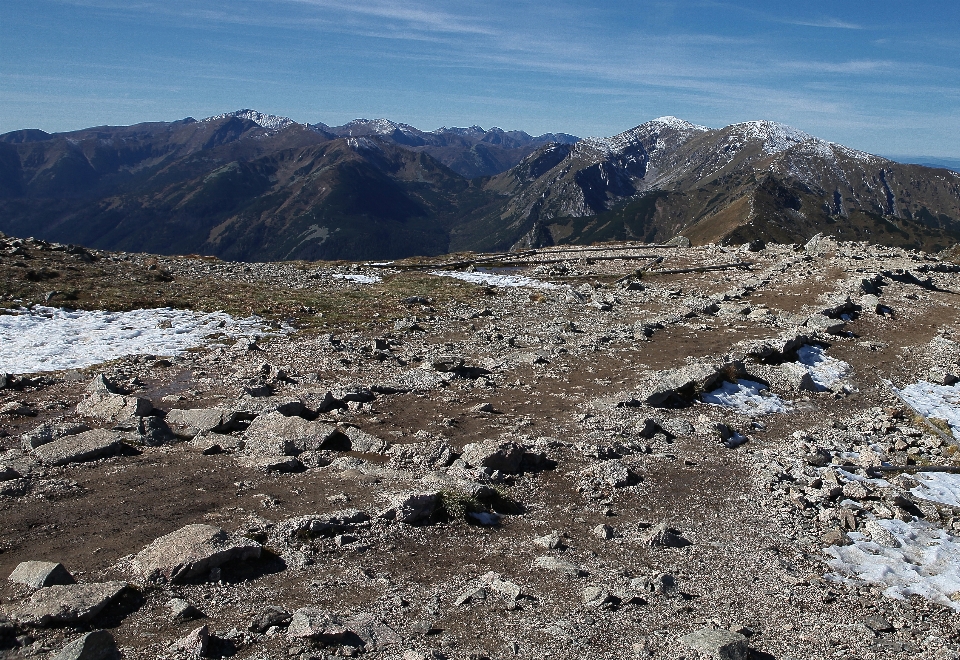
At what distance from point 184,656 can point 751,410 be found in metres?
19.1

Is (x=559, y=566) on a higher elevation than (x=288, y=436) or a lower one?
lower

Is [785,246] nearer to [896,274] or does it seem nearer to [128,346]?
[896,274]

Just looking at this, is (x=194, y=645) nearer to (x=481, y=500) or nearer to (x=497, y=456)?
(x=481, y=500)

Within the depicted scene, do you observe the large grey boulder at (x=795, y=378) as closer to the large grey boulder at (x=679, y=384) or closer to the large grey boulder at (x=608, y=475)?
the large grey boulder at (x=679, y=384)

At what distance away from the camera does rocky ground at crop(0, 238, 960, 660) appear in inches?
377

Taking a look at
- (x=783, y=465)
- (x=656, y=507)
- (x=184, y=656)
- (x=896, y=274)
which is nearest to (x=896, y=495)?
(x=783, y=465)

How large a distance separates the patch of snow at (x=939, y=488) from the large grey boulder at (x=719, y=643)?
9792mm

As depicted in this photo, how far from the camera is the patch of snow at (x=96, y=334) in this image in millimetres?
24375

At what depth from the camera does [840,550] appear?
12852 mm

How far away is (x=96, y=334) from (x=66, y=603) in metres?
22.5

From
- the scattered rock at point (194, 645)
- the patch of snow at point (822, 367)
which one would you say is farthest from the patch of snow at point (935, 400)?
the scattered rock at point (194, 645)

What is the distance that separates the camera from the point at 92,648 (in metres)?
7.91

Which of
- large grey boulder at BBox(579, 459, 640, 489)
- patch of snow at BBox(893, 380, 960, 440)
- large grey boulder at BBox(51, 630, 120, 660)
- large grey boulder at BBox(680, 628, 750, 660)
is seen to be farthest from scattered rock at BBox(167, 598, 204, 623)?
patch of snow at BBox(893, 380, 960, 440)

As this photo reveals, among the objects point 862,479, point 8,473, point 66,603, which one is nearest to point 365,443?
point 8,473
